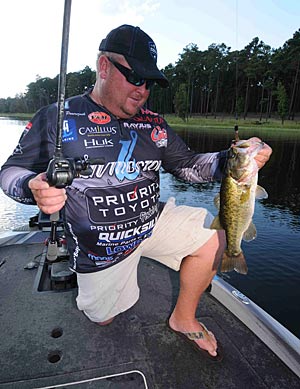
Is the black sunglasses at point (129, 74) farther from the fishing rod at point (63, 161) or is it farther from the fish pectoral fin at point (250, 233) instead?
the fish pectoral fin at point (250, 233)

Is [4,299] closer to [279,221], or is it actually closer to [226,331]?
[226,331]

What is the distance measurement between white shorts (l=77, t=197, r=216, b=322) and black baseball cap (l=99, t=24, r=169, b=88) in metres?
1.25

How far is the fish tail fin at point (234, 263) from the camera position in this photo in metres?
2.55

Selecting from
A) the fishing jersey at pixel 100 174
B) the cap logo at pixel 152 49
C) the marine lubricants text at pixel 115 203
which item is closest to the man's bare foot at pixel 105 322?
the fishing jersey at pixel 100 174

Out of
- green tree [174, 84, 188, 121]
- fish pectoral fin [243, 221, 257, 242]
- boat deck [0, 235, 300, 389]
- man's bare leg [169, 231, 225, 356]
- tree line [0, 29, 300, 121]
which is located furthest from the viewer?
green tree [174, 84, 188, 121]

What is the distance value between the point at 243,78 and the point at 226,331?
69594 mm

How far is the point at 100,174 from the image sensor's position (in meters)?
2.46

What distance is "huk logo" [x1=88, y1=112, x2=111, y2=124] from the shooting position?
2.52m

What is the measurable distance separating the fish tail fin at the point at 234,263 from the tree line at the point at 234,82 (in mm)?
50023

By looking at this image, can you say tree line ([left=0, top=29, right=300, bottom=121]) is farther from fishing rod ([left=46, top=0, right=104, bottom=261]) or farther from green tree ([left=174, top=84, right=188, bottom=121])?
fishing rod ([left=46, top=0, right=104, bottom=261])

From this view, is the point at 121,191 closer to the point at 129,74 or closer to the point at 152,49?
the point at 129,74

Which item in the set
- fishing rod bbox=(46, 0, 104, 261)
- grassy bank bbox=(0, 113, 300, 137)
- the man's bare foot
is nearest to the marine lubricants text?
fishing rod bbox=(46, 0, 104, 261)

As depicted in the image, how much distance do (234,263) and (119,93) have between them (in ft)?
5.68

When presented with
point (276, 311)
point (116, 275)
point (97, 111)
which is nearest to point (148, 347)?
point (116, 275)
